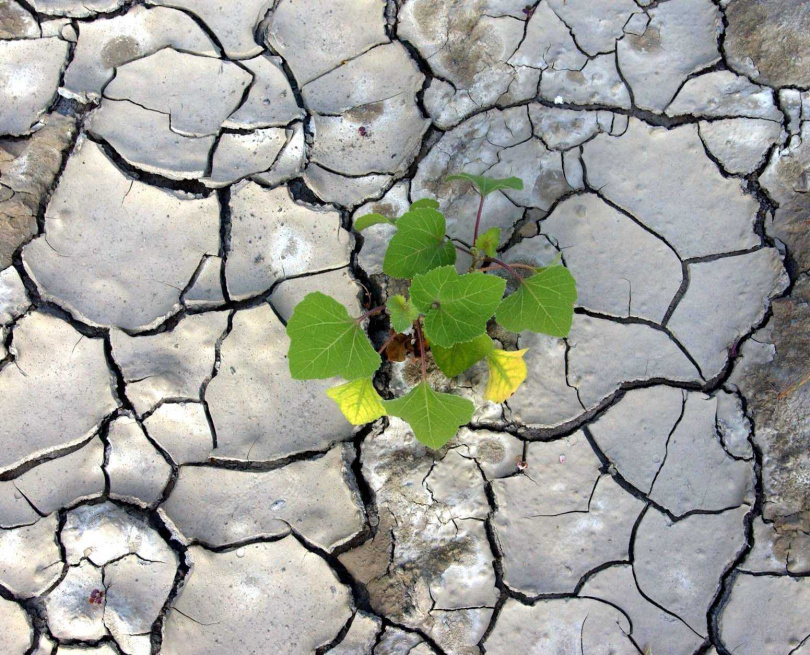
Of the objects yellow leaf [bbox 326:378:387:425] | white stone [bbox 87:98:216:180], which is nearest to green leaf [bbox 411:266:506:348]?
yellow leaf [bbox 326:378:387:425]

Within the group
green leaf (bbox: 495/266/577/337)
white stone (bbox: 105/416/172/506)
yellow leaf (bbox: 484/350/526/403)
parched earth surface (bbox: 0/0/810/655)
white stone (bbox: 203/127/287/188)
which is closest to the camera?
green leaf (bbox: 495/266/577/337)

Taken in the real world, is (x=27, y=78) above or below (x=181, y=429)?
above

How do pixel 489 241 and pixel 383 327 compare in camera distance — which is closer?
pixel 489 241

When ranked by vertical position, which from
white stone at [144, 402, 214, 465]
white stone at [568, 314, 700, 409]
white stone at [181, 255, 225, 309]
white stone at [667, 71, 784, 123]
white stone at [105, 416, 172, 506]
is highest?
white stone at [667, 71, 784, 123]

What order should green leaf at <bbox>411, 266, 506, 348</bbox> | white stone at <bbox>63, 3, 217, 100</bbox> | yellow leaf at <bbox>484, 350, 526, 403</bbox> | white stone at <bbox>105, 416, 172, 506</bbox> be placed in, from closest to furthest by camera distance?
green leaf at <bbox>411, 266, 506, 348</bbox>, yellow leaf at <bbox>484, 350, 526, 403</bbox>, white stone at <bbox>105, 416, 172, 506</bbox>, white stone at <bbox>63, 3, 217, 100</bbox>

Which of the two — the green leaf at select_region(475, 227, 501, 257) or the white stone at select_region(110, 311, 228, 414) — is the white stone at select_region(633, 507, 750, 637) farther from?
the white stone at select_region(110, 311, 228, 414)

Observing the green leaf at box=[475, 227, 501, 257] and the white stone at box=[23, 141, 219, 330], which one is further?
the white stone at box=[23, 141, 219, 330]

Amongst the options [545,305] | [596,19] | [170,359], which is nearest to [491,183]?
[545,305]

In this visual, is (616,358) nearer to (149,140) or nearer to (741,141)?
(741,141)
